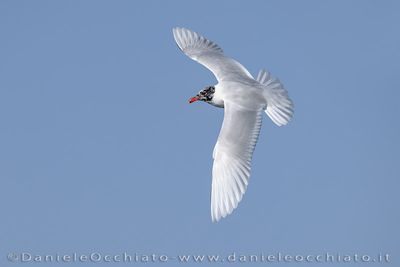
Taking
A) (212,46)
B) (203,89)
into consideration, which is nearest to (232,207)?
(203,89)

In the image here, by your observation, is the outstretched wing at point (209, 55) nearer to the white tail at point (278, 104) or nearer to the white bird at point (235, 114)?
the white bird at point (235, 114)

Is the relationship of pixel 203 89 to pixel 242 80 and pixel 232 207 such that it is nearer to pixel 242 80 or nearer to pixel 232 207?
pixel 242 80

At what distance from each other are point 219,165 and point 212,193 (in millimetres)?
588

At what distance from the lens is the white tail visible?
603 inches

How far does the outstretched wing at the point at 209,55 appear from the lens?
16.3 m

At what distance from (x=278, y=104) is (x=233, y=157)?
6.56 ft

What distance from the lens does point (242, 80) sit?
51.7ft

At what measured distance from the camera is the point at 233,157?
14.0 meters

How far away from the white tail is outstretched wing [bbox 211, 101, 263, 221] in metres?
0.76

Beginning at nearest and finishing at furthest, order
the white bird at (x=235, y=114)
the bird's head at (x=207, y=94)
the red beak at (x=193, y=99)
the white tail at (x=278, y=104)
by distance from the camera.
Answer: the white bird at (x=235, y=114) → the white tail at (x=278, y=104) → the bird's head at (x=207, y=94) → the red beak at (x=193, y=99)

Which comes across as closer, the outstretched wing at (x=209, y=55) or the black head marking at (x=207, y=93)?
the black head marking at (x=207, y=93)

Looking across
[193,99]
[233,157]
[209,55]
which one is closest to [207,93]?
[193,99]

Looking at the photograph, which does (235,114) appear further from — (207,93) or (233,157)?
(207,93)

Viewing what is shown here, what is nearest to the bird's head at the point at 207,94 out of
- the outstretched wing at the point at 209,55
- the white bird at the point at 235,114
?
the white bird at the point at 235,114
